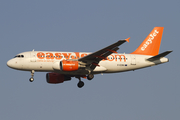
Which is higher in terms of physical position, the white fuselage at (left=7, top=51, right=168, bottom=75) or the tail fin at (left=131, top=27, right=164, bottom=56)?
the tail fin at (left=131, top=27, right=164, bottom=56)

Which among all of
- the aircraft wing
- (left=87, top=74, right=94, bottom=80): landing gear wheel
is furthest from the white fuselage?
the aircraft wing

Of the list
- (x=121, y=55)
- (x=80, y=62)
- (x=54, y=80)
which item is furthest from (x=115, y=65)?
(x=54, y=80)

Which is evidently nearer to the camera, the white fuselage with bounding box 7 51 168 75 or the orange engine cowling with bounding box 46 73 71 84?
the white fuselage with bounding box 7 51 168 75

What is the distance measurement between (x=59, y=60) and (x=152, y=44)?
15066 mm

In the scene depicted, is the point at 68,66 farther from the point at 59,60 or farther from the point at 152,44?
the point at 152,44

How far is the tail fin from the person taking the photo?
51.9 metres

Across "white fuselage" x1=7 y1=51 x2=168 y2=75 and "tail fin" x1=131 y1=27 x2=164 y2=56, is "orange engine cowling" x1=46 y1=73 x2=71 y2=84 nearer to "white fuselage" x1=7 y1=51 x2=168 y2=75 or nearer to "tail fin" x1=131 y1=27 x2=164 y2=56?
"white fuselage" x1=7 y1=51 x2=168 y2=75

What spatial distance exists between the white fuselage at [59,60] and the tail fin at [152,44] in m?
2.61

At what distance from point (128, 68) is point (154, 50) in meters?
6.03

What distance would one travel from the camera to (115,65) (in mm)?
47781

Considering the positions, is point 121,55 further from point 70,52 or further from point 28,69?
point 28,69

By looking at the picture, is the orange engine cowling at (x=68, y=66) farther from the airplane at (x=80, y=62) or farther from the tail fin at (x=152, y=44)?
the tail fin at (x=152, y=44)

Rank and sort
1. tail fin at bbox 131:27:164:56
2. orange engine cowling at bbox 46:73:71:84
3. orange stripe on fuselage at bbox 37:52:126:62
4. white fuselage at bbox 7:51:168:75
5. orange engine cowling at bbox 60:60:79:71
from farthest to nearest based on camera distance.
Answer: tail fin at bbox 131:27:164:56
orange engine cowling at bbox 46:73:71:84
orange stripe on fuselage at bbox 37:52:126:62
white fuselage at bbox 7:51:168:75
orange engine cowling at bbox 60:60:79:71

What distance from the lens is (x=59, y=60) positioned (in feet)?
150
